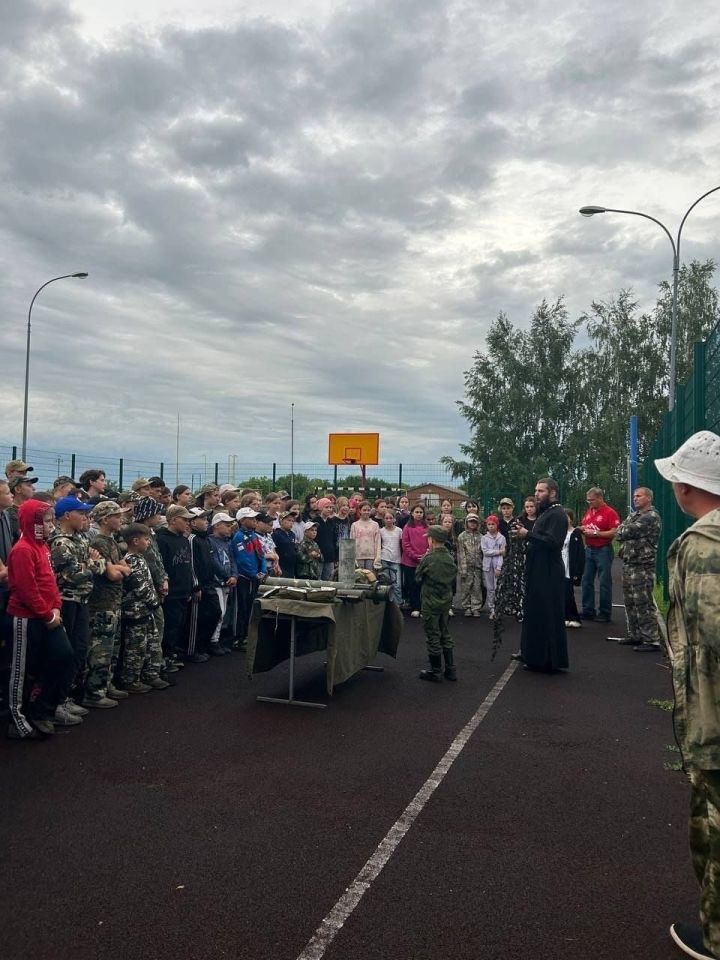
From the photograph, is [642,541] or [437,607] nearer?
[437,607]

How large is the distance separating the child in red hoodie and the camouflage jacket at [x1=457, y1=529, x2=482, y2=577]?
8935 millimetres

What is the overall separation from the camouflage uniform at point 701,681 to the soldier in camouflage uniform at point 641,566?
8.32 m

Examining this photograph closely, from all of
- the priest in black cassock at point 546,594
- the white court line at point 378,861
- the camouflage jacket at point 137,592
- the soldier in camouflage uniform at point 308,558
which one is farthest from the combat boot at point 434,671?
the soldier in camouflage uniform at point 308,558

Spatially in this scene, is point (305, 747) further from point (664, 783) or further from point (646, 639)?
point (646, 639)

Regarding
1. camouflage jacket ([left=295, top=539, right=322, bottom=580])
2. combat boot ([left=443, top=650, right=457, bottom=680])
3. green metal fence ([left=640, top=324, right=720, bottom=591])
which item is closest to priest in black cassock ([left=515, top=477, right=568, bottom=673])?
combat boot ([left=443, top=650, right=457, bottom=680])

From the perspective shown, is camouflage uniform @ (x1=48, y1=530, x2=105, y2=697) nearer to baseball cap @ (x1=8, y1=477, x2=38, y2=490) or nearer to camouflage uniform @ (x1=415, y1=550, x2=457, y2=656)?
baseball cap @ (x1=8, y1=477, x2=38, y2=490)

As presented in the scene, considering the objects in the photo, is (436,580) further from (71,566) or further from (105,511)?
(71,566)

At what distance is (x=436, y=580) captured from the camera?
9219 mm

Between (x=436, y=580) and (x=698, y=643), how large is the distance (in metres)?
6.24

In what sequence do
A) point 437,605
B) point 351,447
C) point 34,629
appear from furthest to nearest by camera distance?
point 351,447 → point 437,605 → point 34,629

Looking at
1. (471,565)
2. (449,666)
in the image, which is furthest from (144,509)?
(471,565)

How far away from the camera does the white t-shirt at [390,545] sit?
1491 cm

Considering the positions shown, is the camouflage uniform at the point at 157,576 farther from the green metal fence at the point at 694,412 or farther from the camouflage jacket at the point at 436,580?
the green metal fence at the point at 694,412

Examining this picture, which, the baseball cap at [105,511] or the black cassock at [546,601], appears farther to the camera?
the black cassock at [546,601]
